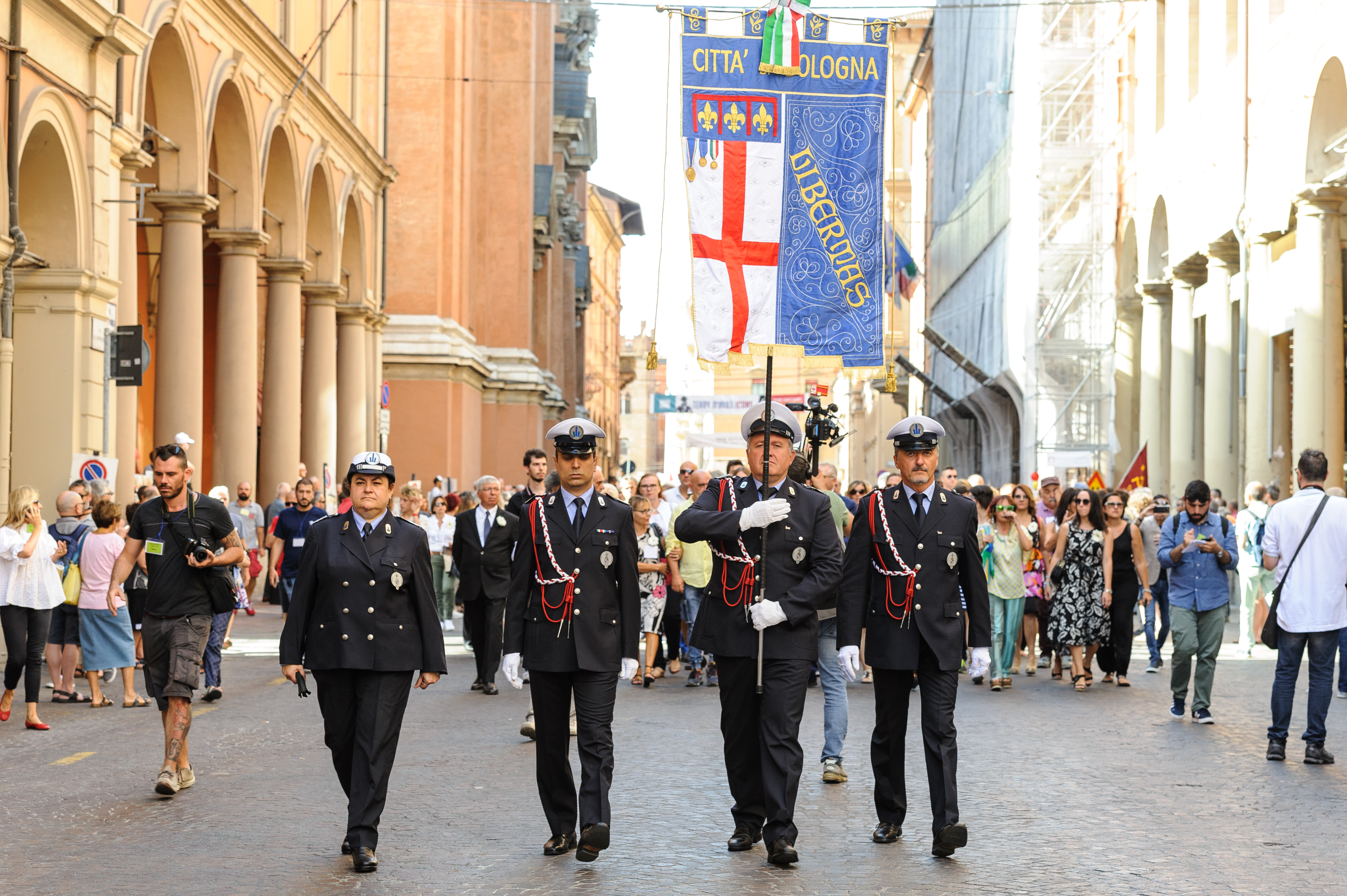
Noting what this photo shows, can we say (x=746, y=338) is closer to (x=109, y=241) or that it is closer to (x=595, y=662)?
(x=595, y=662)

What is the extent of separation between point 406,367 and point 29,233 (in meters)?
21.5

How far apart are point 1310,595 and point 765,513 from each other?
16.1 feet

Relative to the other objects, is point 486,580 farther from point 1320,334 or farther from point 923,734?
point 1320,334

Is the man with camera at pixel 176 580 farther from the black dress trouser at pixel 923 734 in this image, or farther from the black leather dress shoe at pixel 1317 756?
the black leather dress shoe at pixel 1317 756

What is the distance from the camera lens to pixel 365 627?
7520 millimetres

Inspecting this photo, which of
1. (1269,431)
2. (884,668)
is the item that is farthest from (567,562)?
(1269,431)

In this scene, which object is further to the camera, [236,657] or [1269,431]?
[1269,431]

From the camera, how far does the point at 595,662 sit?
24.5 feet

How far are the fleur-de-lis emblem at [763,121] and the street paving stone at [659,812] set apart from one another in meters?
3.68

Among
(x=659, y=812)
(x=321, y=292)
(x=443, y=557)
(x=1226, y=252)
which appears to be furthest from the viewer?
(x=321, y=292)

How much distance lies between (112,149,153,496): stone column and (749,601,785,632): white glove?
1255 cm

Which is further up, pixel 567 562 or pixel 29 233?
pixel 29 233

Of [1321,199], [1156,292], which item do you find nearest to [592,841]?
[1321,199]

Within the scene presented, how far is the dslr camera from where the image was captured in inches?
364
